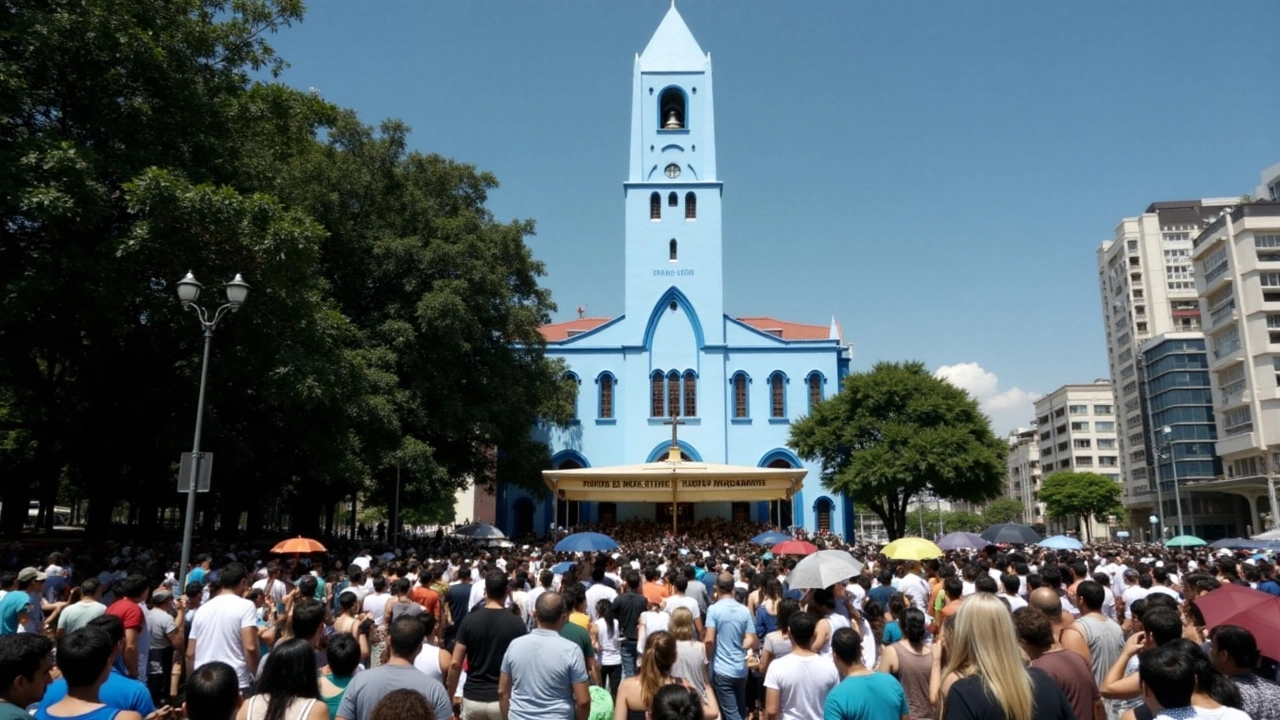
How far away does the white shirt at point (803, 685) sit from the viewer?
4949 mm

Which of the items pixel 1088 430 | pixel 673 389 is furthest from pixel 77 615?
pixel 1088 430

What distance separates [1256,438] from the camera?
49406 millimetres

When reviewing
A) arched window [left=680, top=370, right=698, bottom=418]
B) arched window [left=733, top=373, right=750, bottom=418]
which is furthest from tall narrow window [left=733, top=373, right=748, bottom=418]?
arched window [left=680, top=370, right=698, bottom=418]

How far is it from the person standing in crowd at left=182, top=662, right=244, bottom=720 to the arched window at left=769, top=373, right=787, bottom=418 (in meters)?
38.3

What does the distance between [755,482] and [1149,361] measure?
50913 mm

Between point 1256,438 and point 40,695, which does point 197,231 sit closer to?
point 40,695

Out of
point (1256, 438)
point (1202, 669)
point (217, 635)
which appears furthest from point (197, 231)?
point (1256, 438)

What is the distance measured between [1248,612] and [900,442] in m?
29.6

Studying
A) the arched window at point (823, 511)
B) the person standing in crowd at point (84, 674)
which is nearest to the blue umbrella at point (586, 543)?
the person standing in crowd at point (84, 674)

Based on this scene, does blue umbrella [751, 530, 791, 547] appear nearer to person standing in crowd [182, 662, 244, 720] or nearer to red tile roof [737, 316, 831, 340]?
person standing in crowd [182, 662, 244, 720]

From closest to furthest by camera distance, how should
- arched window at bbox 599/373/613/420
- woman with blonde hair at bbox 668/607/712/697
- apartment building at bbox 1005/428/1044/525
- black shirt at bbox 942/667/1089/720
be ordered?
black shirt at bbox 942/667/1089/720
woman with blonde hair at bbox 668/607/712/697
arched window at bbox 599/373/613/420
apartment building at bbox 1005/428/1044/525

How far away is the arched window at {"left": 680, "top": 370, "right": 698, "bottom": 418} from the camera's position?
40812 mm

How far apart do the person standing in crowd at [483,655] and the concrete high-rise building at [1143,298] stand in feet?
253

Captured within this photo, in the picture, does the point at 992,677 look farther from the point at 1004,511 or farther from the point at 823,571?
the point at 1004,511
